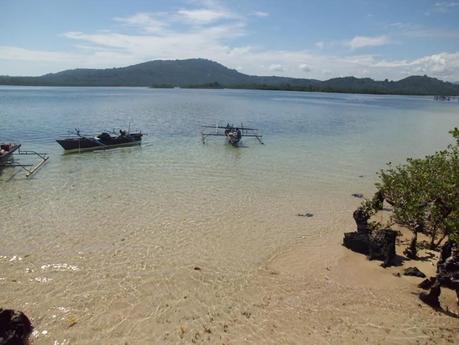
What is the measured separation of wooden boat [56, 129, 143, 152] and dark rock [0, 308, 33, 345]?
88.0ft

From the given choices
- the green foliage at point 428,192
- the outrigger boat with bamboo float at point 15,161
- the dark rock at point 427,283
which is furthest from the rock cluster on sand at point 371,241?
the outrigger boat with bamboo float at point 15,161

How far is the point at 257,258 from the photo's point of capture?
14023 millimetres

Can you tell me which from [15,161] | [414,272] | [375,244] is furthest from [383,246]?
[15,161]

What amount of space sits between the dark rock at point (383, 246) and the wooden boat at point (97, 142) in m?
27.9

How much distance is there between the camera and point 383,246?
13.8 m

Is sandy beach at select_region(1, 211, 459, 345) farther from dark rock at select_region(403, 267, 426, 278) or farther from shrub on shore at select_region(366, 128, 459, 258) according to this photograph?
shrub on shore at select_region(366, 128, 459, 258)

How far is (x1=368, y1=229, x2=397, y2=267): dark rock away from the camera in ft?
43.9

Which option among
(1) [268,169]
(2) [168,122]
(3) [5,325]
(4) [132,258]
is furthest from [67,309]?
(2) [168,122]

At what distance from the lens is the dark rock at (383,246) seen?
13383 millimetres

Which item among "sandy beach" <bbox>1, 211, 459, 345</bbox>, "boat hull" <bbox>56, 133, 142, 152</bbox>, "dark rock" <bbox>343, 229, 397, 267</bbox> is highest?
"boat hull" <bbox>56, 133, 142, 152</bbox>

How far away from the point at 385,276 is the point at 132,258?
874 cm

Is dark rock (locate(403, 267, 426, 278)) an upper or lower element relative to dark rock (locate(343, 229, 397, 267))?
lower

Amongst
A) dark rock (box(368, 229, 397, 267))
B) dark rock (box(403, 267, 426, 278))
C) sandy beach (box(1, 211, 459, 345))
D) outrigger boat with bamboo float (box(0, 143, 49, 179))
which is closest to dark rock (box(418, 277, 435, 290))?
sandy beach (box(1, 211, 459, 345))

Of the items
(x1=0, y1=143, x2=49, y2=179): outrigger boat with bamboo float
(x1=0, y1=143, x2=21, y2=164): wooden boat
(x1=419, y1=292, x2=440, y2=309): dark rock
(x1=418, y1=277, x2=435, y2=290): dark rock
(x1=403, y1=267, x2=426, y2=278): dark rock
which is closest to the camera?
(x1=419, y1=292, x2=440, y2=309): dark rock
